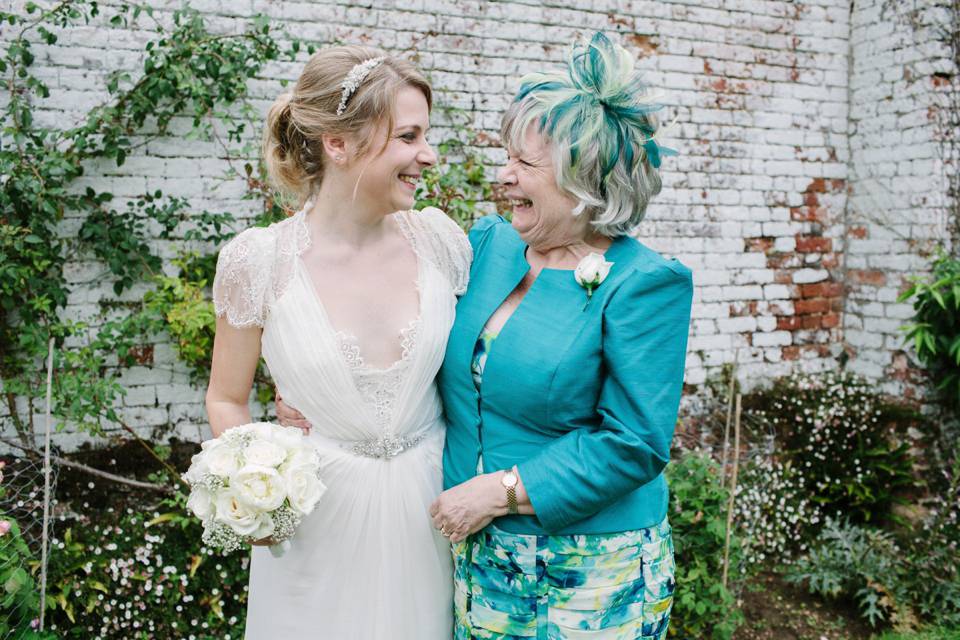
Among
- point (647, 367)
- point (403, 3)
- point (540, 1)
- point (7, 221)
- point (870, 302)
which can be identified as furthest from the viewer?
point (870, 302)

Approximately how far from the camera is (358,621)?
1894 mm

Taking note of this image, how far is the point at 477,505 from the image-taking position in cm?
172

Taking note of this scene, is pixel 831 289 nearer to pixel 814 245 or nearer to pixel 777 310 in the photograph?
pixel 814 245

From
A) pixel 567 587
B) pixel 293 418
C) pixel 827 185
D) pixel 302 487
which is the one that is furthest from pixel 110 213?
pixel 827 185

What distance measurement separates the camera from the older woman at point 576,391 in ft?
5.50

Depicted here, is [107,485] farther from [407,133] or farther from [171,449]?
[407,133]

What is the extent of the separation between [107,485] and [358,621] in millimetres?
2159

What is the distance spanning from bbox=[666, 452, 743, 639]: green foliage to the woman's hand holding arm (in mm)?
1669

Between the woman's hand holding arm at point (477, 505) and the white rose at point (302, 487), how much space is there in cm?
35

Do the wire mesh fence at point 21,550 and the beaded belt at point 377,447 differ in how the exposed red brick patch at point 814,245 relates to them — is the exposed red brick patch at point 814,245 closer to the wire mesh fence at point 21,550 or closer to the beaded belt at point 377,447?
the beaded belt at point 377,447

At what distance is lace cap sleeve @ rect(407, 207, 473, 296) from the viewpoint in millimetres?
2143

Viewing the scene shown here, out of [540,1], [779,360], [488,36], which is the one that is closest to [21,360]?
[488,36]

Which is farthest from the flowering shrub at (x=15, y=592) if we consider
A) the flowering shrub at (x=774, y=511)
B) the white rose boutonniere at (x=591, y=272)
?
the flowering shrub at (x=774, y=511)

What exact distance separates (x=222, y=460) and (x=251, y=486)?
11cm
